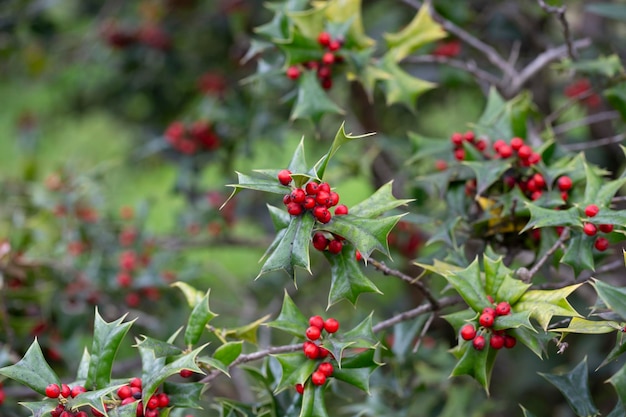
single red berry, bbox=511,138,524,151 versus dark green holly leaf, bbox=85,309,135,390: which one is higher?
single red berry, bbox=511,138,524,151

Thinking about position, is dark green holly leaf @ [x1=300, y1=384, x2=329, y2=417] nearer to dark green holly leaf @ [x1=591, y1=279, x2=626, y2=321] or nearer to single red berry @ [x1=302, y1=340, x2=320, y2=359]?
single red berry @ [x1=302, y1=340, x2=320, y2=359]

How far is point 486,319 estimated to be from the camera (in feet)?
4.45

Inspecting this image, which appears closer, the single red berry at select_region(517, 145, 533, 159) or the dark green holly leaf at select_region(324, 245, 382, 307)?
the dark green holly leaf at select_region(324, 245, 382, 307)

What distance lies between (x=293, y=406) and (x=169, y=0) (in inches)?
110

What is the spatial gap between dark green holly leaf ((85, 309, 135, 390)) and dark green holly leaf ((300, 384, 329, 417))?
37cm

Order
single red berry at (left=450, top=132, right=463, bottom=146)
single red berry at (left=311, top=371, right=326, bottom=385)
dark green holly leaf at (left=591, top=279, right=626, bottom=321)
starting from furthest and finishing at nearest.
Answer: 1. single red berry at (left=450, top=132, right=463, bottom=146)
2. single red berry at (left=311, top=371, right=326, bottom=385)
3. dark green holly leaf at (left=591, top=279, right=626, bottom=321)

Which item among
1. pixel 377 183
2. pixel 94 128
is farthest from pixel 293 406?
pixel 94 128

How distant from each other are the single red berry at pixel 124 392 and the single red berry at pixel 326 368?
1.21 ft

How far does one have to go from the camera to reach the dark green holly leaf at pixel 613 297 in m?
1.29

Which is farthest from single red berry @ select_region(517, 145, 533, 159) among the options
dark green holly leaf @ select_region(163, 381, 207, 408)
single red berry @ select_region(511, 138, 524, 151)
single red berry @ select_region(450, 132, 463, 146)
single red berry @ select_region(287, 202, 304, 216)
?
dark green holly leaf @ select_region(163, 381, 207, 408)

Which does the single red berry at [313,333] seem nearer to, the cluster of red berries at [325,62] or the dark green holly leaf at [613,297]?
the dark green holly leaf at [613,297]

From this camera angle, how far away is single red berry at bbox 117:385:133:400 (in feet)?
4.50

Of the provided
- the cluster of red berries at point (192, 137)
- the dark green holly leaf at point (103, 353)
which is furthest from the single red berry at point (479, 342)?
the cluster of red berries at point (192, 137)

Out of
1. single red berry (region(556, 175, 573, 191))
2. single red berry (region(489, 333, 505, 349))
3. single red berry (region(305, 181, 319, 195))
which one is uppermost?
single red berry (region(305, 181, 319, 195))
